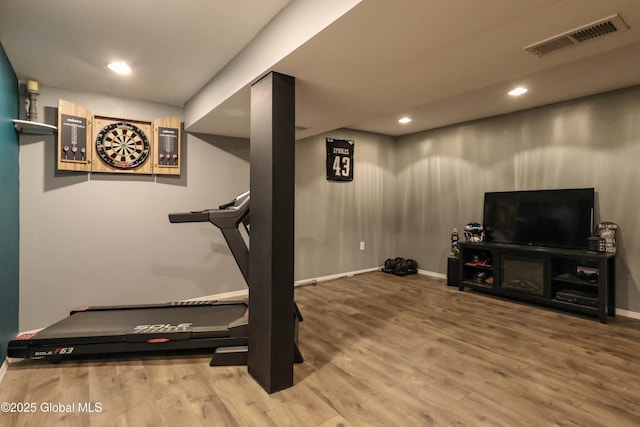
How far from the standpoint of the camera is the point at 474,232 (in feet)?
14.1

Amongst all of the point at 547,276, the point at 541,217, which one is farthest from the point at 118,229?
the point at 541,217

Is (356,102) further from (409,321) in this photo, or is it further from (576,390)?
(576,390)

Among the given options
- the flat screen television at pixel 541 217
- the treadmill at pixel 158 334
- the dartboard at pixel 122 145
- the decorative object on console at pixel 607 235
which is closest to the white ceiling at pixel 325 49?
the dartboard at pixel 122 145

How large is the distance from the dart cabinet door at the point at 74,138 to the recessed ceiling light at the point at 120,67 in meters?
0.78

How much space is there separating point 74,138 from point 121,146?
0.40 metres

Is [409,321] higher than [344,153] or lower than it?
lower

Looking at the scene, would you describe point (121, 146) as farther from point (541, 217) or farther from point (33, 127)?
point (541, 217)

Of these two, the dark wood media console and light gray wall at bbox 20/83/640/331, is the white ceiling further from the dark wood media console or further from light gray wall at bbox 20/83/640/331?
the dark wood media console

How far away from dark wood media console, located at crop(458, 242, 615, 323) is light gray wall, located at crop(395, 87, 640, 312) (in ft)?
1.12

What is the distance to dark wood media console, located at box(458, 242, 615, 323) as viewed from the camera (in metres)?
3.18

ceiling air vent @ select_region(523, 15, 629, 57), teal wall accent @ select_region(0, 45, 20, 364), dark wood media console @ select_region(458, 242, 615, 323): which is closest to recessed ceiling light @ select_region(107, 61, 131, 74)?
teal wall accent @ select_region(0, 45, 20, 364)

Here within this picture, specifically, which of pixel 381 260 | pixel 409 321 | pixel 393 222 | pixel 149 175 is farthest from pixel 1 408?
pixel 393 222

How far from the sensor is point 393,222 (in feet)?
18.9

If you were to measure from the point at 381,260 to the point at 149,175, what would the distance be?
3938 mm
